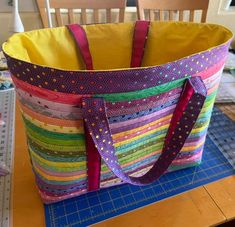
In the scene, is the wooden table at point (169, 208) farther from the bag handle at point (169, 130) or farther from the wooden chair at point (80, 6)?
the wooden chair at point (80, 6)

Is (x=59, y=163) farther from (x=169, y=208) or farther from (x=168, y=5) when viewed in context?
(x=168, y=5)

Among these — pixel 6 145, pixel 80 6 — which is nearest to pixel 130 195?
pixel 6 145

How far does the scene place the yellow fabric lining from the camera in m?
0.47

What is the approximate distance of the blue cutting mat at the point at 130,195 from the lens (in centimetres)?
40

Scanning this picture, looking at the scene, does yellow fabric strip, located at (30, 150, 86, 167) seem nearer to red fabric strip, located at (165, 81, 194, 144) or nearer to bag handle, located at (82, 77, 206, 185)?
bag handle, located at (82, 77, 206, 185)

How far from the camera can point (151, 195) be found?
1.44 feet

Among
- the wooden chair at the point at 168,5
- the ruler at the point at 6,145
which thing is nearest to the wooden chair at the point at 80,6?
the wooden chair at the point at 168,5

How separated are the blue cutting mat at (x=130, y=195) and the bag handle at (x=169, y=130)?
0.04m

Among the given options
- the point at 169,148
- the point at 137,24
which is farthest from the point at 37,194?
the point at 137,24

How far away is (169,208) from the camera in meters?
0.42

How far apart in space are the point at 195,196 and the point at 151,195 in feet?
0.27

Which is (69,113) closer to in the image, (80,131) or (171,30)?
(80,131)

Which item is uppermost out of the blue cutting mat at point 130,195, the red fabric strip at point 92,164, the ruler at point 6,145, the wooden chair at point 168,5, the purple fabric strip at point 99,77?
the purple fabric strip at point 99,77

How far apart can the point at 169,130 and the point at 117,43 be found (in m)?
0.25
